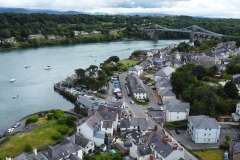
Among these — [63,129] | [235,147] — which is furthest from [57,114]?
[235,147]

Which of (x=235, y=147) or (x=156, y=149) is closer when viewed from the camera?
(x=156, y=149)

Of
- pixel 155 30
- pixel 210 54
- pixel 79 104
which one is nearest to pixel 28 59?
pixel 79 104

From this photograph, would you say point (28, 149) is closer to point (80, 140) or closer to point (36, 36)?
point (80, 140)

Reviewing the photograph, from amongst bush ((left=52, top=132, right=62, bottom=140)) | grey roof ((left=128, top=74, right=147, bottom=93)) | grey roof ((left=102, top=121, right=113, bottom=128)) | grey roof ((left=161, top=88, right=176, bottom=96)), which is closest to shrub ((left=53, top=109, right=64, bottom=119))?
bush ((left=52, top=132, right=62, bottom=140))

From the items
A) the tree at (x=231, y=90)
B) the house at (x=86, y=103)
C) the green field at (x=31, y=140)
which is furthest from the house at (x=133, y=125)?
the tree at (x=231, y=90)

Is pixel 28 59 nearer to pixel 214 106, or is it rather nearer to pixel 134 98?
pixel 134 98
